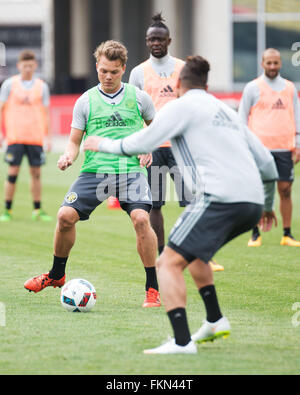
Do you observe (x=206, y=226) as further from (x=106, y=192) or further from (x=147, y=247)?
(x=106, y=192)

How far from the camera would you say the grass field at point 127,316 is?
5.18 meters

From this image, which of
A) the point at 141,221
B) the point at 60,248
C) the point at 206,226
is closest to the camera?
the point at 206,226

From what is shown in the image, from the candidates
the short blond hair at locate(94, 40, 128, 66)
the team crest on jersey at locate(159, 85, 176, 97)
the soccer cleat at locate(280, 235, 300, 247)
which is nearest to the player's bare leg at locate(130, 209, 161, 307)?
the short blond hair at locate(94, 40, 128, 66)

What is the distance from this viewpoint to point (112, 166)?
22.7 feet

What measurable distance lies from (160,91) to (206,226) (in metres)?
3.45

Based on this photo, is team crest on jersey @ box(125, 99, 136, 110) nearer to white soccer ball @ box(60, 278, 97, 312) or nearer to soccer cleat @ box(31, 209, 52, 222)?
white soccer ball @ box(60, 278, 97, 312)

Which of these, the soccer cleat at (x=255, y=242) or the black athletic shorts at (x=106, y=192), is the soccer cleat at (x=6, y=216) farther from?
the black athletic shorts at (x=106, y=192)

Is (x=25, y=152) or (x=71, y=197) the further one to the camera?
(x=25, y=152)

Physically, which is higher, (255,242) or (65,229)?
(65,229)

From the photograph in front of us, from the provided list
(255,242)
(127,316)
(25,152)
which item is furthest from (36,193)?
(127,316)

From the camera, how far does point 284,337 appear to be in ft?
19.4

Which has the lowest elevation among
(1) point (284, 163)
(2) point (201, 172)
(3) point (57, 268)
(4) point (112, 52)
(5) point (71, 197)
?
(3) point (57, 268)

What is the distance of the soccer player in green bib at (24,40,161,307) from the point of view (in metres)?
6.83

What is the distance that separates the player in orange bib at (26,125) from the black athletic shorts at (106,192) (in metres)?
5.90
